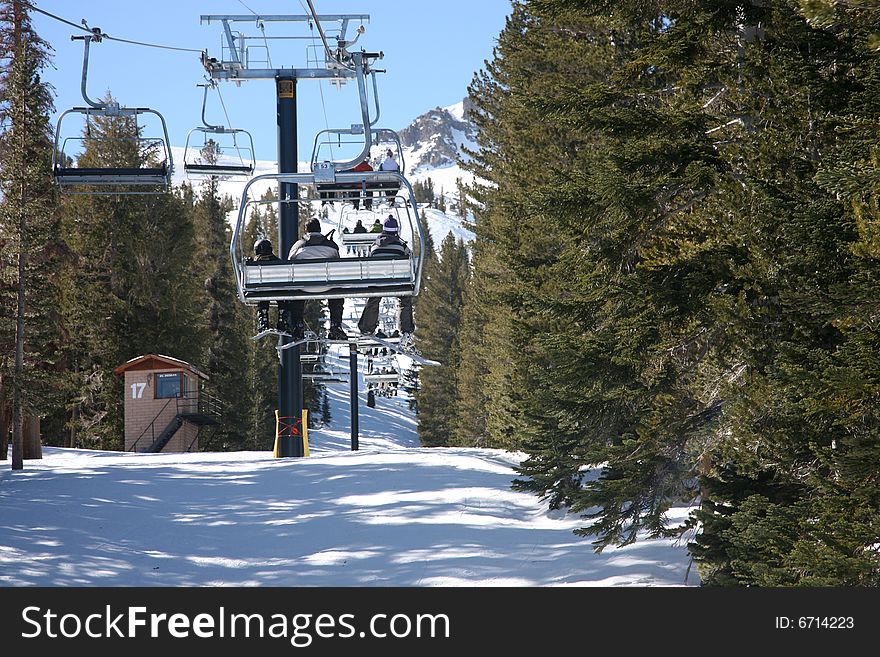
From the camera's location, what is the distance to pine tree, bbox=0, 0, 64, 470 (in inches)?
965

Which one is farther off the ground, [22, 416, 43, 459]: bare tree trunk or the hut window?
the hut window

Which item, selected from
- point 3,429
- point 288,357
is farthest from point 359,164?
point 3,429

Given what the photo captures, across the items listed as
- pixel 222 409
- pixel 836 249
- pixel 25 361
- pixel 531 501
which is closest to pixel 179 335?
pixel 222 409

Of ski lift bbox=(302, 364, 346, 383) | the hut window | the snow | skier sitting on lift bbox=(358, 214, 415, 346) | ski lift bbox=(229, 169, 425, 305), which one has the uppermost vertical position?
ski lift bbox=(229, 169, 425, 305)

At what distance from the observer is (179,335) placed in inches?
1818

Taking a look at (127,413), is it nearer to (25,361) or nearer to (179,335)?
(179,335)

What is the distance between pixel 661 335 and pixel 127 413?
3304 cm

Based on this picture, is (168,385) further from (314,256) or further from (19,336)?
(314,256)

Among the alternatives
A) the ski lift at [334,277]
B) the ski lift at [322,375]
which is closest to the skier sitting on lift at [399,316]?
the ski lift at [334,277]

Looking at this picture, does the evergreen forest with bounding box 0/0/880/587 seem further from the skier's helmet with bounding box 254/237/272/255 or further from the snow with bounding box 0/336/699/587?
the skier's helmet with bounding box 254/237/272/255

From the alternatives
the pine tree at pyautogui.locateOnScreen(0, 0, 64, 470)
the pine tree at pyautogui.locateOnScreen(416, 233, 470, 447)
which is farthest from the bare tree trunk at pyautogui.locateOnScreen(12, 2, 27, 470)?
Answer: the pine tree at pyautogui.locateOnScreen(416, 233, 470, 447)

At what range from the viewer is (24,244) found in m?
24.5

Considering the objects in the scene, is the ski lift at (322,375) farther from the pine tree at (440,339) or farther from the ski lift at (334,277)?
the pine tree at (440,339)

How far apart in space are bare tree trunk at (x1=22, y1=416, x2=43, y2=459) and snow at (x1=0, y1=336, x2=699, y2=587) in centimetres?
596
